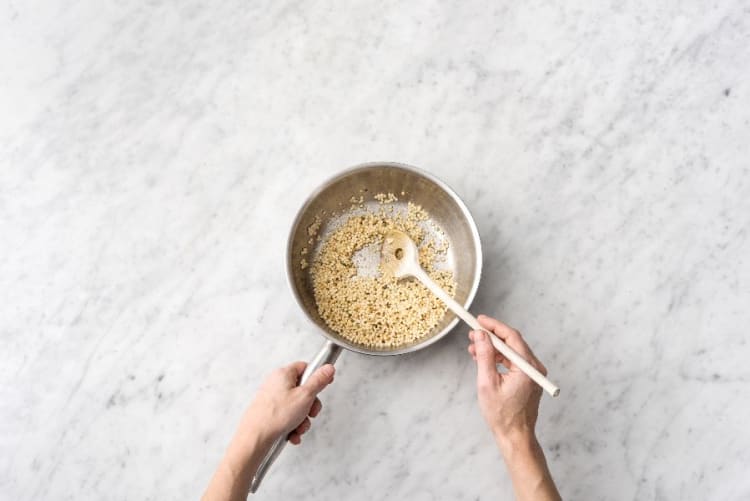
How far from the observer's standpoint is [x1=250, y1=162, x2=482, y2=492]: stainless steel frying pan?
1240 millimetres

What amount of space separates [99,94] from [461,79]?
0.87m

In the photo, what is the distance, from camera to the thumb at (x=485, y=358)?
1154 millimetres

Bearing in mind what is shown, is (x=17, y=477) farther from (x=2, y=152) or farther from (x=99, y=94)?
(x=99, y=94)

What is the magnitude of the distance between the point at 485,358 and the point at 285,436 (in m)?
0.43

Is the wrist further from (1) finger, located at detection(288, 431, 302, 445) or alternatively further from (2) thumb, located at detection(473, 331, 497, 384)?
(2) thumb, located at detection(473, 331, 497, 384)

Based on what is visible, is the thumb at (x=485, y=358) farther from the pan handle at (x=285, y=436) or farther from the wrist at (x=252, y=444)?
the wrist at (x=252, y=444)

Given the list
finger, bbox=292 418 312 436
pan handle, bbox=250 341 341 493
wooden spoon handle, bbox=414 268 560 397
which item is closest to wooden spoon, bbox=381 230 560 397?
wooden spoon handle, bbox=414 268 560 397

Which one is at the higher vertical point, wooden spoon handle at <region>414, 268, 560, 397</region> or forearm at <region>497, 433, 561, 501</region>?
wooden spoon handle at <region>414, 268, 560, 397</region>

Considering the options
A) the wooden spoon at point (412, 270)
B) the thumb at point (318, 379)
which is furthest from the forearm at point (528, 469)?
the thumb at point (318, 379)

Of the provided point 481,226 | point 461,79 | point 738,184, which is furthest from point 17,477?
point 738,184

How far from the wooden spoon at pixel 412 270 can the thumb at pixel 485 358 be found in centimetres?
1

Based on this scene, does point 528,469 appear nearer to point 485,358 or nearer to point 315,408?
A: point 485,358

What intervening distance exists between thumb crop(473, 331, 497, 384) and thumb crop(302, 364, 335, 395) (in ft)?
0.97

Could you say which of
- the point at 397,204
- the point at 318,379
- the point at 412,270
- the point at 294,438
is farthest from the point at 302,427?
the point at 397,204
